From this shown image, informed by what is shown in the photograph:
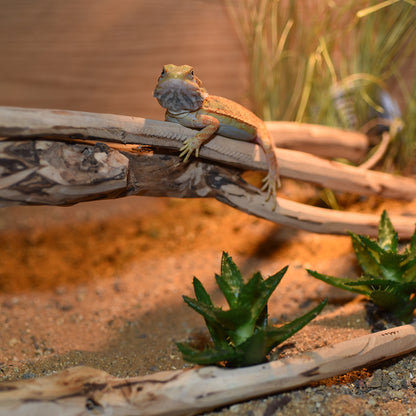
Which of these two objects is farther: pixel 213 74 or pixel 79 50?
pixel 213 74

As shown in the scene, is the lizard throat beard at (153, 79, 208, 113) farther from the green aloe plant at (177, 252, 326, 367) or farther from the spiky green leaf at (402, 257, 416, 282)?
the spiky green leaf at (402, 257, 416, 282)

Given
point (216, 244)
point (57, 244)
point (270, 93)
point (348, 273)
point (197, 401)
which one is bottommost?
point (57, 244)

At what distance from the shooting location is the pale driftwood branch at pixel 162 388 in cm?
154

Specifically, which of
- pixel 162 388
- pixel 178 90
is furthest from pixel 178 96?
pixel 162 388

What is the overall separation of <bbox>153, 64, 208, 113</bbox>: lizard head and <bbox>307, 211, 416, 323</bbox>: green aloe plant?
119 centimetres

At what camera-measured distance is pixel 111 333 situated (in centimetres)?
286

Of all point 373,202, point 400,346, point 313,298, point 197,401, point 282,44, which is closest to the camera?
point 197,401

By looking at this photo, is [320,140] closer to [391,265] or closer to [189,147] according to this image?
[391,265]

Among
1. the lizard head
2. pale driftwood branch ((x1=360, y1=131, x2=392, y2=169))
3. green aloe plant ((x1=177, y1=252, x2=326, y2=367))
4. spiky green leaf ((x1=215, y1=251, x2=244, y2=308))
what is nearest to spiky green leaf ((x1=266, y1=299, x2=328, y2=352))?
green aloe plant ((x1=177, y1=252, x2=326, y2=367))

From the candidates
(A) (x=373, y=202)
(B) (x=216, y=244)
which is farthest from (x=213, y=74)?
(A) (x=373, y=202)

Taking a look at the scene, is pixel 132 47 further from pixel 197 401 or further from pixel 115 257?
pixel 197 401

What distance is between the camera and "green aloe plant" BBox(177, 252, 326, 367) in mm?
1664

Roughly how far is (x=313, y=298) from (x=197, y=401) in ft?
5.72

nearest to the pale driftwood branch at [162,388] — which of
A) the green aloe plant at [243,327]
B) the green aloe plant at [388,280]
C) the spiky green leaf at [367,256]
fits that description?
the green aloe plant at [243,327]
